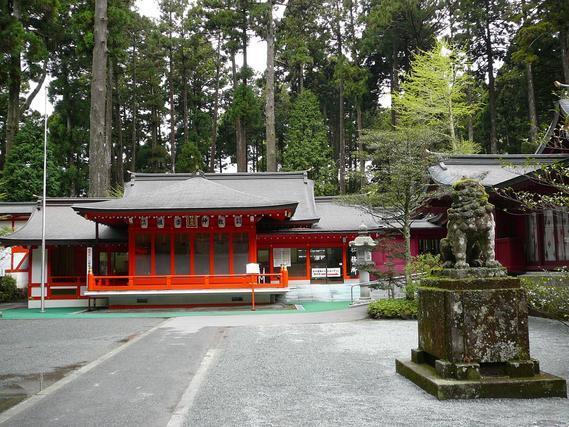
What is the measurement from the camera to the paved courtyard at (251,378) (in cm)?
451

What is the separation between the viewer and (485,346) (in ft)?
16.6

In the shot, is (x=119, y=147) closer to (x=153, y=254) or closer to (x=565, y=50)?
(x=153, y=254)

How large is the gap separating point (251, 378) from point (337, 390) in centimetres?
129

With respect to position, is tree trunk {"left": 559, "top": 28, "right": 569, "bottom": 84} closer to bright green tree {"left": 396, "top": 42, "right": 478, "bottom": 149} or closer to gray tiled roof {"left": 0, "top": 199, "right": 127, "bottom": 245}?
bright green tree {"left": 396, "top": 42, "right": 478, "bottom": 149}

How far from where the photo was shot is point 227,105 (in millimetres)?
42375

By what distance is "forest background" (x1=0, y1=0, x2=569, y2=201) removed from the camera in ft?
91.3

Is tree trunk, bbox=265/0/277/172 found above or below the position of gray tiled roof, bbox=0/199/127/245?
above

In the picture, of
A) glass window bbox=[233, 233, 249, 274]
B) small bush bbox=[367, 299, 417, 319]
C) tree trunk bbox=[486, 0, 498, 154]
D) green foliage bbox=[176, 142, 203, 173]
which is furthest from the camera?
green foliage bbox=[176, 142, 203, 173]

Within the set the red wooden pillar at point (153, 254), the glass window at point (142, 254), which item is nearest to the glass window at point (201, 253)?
the red wooden pillar at point (153, 254)

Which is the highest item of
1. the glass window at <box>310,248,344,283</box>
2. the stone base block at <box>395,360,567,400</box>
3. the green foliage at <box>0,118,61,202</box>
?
the green foliage at <box>0,118,61,202</box>

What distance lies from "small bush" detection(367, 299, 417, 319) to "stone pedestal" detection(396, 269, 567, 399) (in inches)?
283

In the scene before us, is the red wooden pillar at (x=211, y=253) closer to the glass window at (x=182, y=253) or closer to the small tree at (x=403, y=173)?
the glass window at (x=182, y=253)

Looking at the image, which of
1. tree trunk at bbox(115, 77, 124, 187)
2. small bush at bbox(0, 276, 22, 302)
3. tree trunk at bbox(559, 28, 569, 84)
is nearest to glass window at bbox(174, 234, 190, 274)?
small bush at bbox(0, 276, 22, 302)

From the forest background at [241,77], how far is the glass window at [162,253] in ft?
23.0
